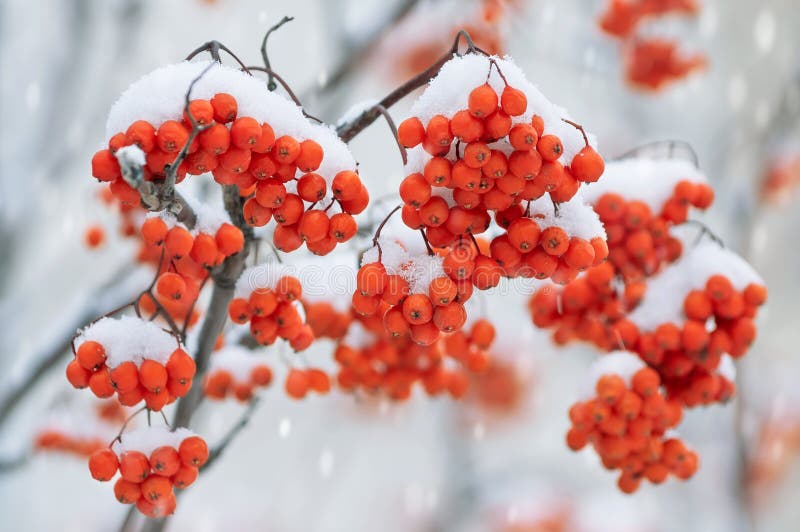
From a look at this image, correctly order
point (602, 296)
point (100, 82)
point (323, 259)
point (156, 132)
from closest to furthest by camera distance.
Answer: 1. point (156, 132)
2. point (602, 296)
3. point (323, 259)
4. point (100, 82)

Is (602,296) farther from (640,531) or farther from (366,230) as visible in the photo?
(640,531)

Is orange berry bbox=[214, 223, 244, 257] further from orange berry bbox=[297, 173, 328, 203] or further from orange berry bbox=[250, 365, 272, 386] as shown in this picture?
orange berry bbox=[250, 365, 272, 386]

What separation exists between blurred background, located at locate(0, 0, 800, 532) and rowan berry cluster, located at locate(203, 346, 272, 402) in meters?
0.48

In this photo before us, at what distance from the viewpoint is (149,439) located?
964mm

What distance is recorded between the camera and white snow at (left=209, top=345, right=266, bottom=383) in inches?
54.8

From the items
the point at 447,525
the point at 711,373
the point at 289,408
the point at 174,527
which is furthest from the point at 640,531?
the point at 711,373

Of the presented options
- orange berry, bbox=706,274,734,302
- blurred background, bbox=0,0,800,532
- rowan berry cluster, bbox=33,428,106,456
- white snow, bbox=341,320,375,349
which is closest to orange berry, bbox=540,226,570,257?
orange berry, bbox=706,274,734,302

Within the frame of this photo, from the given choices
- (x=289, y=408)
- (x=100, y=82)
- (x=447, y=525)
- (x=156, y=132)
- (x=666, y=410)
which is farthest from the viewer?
(x=289, y=408)

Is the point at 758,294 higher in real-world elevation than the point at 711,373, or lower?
higher

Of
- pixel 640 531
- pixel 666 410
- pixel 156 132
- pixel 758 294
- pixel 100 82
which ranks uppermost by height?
pixel 100 82

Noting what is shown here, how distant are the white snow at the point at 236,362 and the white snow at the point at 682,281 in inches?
29.0

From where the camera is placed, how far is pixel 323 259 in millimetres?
1476

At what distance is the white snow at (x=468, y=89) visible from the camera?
2.67 feet

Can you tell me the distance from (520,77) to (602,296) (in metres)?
0.56
